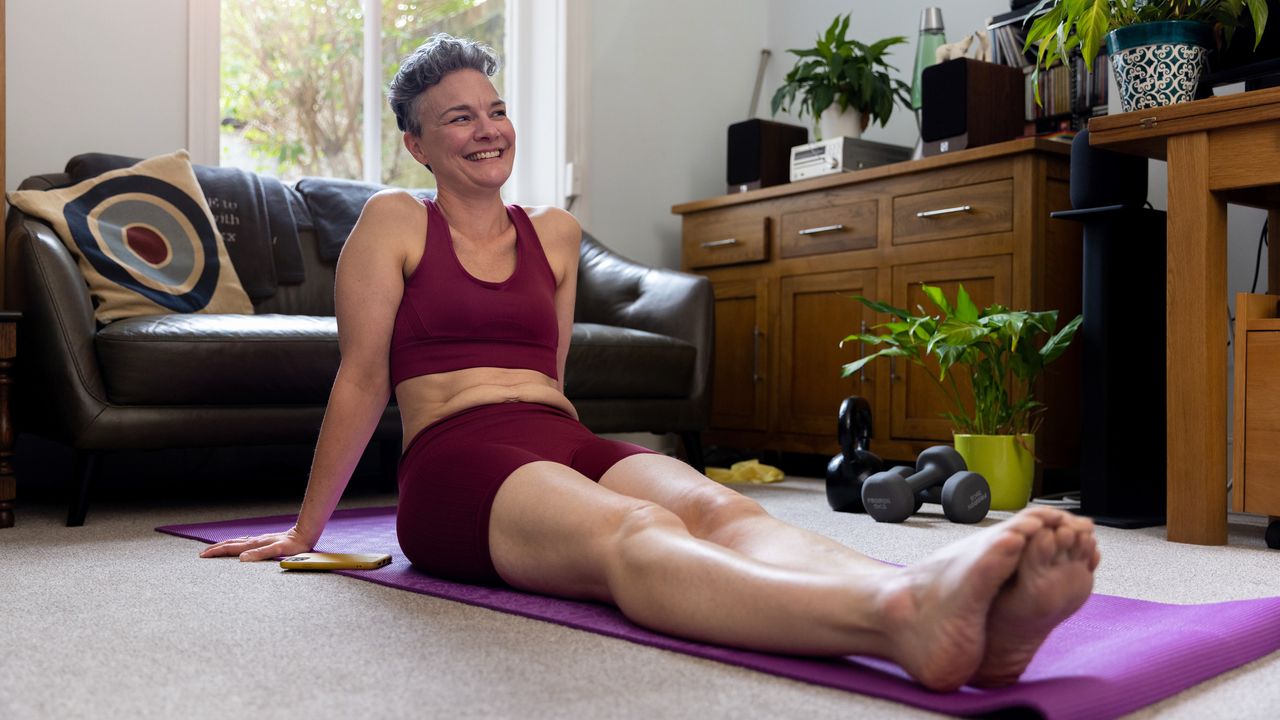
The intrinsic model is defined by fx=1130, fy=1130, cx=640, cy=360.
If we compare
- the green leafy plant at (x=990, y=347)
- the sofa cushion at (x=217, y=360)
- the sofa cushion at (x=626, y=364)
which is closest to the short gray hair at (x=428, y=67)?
the sofa cushion at (x=217, y=360)

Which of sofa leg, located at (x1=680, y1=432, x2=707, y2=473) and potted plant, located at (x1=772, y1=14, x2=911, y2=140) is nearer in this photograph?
sofa leg, located at (x1=680, y1=432, x2=707, y2=473)

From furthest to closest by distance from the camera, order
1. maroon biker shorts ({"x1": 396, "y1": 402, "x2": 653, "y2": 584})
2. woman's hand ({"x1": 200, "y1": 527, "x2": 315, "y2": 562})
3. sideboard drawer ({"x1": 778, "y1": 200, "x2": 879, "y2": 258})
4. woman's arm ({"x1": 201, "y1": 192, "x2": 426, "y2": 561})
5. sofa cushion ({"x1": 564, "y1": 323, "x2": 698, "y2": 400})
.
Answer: sideboard drawer ({"x1": 778, "y1": 200, "x2": 879, "y2": 258}) < sofa cushion ({"x1": 564, "y1": 323, "x2": 698, "y2": 400}) < woman's hand ({"x1": 200, "y1": 527, "x2": 315, "y2": 562}) < woman's arm ({"x1": 201, "y1": 192, "x2": 426, "y2": 561}) < maroon biker shorts ({"x1": 396, "y1": 402, "x2": 653, "y2": 584})

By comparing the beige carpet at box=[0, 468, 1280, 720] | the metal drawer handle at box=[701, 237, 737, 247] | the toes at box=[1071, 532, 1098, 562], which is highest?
the metal drawer handle at box=[701, 237, 737, 247]

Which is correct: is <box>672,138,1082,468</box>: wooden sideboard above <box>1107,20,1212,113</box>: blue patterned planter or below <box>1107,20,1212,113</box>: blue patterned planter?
below

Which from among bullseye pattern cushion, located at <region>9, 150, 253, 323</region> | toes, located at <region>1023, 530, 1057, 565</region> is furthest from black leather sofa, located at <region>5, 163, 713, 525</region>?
toes, located at <region>1023, 530, 1057, 565</region>

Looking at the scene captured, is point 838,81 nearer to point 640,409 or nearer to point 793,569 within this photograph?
point 640,409

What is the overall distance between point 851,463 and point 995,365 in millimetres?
444

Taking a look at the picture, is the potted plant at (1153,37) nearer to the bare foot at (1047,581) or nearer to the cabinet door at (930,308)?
the cabinet door at (930,308)

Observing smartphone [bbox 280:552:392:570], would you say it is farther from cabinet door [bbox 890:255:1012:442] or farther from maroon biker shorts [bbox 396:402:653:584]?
cabinet door [bbox 890:255:1012:442]

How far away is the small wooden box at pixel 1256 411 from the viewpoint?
6.96 feet

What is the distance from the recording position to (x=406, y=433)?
1.66 meters

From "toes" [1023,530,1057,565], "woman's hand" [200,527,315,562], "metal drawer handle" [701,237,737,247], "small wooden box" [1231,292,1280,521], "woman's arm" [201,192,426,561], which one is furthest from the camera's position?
"metal drawer handle" [701,237,737,247]

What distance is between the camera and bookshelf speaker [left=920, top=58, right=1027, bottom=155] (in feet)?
10.8

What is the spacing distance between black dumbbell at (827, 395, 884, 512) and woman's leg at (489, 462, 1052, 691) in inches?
54.5
